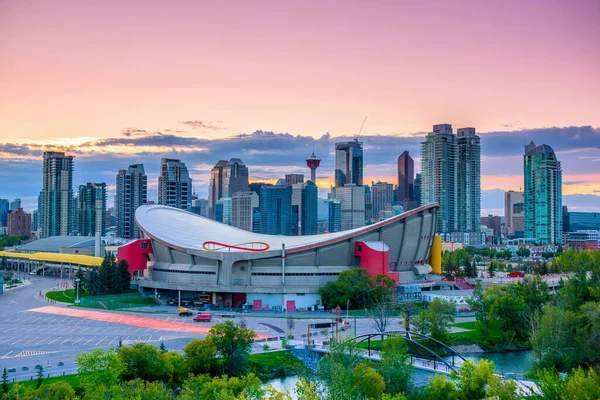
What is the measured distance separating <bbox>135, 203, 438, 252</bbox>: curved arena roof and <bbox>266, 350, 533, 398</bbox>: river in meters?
22.9

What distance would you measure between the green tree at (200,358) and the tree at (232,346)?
864 mm

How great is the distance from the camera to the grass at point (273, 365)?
138ft

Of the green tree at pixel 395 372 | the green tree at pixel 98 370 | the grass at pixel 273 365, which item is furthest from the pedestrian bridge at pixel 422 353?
the green tree at pixel 98 370

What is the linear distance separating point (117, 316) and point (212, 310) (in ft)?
30.6

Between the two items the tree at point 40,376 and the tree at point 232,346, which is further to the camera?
the tree at point 232,346

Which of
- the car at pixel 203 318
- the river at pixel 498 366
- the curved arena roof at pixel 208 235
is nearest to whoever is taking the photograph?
the river at pixel 498 366

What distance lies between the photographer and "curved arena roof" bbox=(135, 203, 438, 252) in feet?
237

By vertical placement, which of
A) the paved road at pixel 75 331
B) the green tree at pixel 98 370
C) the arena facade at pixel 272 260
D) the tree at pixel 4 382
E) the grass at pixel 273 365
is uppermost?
the arena facade at pixel 272 260

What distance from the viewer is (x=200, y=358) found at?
3831cm

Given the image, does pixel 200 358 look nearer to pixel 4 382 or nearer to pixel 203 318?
pixel 4 382

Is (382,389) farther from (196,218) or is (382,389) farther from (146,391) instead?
(196,218)

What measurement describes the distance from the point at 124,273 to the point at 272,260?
1709 cm

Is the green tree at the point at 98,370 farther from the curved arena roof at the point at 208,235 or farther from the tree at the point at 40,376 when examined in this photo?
the curved arena roof at the point at 208,235

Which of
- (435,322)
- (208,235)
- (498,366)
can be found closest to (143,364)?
(435,322)
